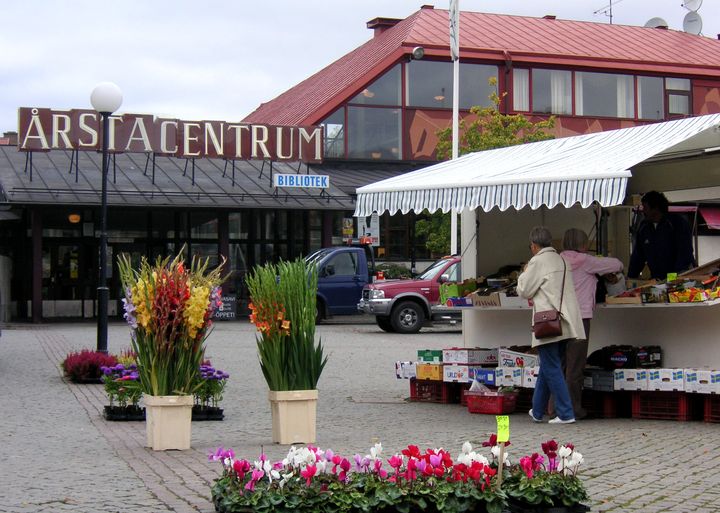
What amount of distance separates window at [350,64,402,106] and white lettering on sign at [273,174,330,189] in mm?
6693

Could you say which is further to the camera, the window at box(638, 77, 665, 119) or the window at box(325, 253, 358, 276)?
the window at box(638, 77, 665, 119)

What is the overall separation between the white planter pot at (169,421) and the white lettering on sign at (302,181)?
26.0 metres

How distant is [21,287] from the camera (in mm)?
36031

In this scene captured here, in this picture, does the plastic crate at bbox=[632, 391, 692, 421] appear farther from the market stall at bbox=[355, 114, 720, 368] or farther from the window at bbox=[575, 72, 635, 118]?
the window at bbox=[575, 72, 635, 118]

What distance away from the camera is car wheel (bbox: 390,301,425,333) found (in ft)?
95.9

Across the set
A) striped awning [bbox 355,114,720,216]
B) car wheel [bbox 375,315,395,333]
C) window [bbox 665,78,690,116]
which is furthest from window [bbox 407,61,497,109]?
striped awning [bbox 355,114,720,216]

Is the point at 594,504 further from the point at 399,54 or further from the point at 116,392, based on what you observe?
the point at 399,54

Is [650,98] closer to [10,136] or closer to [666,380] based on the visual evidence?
[10,136]

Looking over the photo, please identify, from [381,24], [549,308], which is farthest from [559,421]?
[381,24]

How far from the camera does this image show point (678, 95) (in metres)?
46.4

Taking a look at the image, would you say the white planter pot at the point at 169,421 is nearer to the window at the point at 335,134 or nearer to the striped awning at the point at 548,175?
the striped awning at the point at 548,175

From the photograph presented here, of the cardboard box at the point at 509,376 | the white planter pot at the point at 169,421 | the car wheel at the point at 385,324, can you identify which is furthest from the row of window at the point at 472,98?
the white planter pot at the point at 169,421

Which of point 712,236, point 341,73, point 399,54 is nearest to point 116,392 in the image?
point 712,236

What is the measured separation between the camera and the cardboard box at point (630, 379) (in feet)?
38.5
